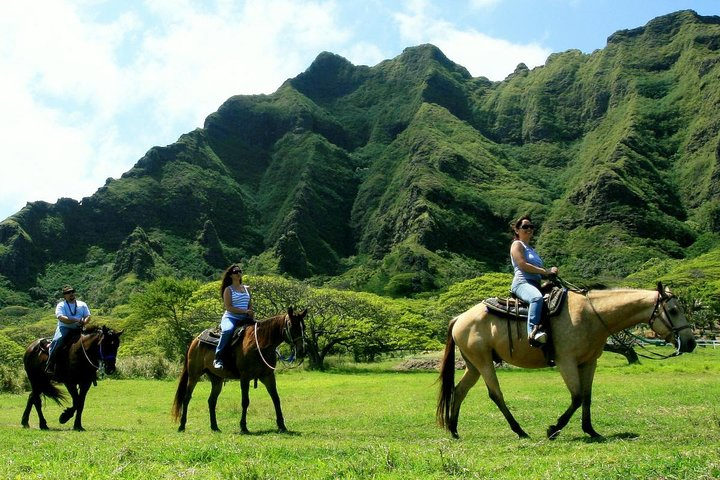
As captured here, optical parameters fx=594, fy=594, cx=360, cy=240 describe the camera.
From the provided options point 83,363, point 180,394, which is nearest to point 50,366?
point 83,363

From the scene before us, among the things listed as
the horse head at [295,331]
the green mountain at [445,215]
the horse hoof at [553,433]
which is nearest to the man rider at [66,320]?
the horse head at [295,331]

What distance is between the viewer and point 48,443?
9.89 metres

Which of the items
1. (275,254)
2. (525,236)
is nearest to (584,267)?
(275,254)

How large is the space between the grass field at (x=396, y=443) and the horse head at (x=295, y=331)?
1656mm

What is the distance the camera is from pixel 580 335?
9.48 meters

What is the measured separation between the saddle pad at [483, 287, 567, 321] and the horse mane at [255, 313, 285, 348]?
4.13 metres

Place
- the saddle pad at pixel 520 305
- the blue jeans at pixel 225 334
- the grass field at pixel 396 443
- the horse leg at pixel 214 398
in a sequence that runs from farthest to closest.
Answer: the horse leg at pixel 214 398
the blue jeans at pixel 225 334
the saddle pad at pixel 520 305
the grass field at pixel 396 443

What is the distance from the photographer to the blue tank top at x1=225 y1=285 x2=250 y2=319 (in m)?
12.5

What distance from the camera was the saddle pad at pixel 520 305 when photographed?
9.70 m

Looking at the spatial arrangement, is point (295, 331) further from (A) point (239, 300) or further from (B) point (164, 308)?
(B) point (164, 308)

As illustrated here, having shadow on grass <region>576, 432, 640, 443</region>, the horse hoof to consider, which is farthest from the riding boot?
shadow on grass <region>576, 432, 640, 443</region>

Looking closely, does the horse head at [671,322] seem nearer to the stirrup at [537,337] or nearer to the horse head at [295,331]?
the stirrup at [537,337]

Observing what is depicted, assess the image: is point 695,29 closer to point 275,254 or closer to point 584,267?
point 584,267

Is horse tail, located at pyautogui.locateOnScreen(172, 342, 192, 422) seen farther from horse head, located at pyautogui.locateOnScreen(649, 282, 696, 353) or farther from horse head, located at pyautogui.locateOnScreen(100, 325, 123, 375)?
horse head, located at pyautogui.locateOnScreen(649, 282, 696, 353)
